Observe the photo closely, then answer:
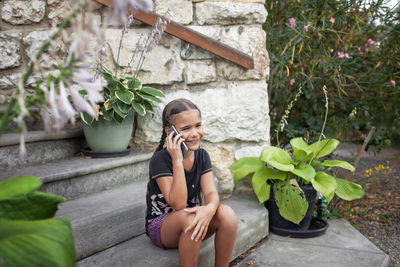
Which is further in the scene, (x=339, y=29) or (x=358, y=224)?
(x=339, y=29)

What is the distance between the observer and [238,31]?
96.8 inches

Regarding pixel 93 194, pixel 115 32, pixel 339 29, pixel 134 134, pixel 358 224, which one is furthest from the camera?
pixel 339 29

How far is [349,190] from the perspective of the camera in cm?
242

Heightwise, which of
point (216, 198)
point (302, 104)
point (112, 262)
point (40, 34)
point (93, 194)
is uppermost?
point (40, 34)

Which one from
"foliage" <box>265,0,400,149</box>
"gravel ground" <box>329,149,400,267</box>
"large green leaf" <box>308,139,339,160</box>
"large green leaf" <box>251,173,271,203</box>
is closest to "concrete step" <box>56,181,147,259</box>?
"large green leaf" <box>251,173,271,203</box>

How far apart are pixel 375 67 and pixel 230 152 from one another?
180 cm

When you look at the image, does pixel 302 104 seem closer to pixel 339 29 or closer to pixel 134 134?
pixel 339 29

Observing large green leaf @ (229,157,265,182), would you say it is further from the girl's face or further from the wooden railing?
the girl's face

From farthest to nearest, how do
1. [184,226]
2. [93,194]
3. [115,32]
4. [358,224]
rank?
[358,224]
[115,32]
[93,194]
[184,226]

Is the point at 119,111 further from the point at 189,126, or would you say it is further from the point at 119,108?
the point at 189,126

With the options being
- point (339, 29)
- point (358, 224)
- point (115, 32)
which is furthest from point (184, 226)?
point (339, 29)

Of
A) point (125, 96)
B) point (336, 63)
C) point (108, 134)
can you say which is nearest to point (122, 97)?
point (125, 96)

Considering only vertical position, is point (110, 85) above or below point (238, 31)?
below

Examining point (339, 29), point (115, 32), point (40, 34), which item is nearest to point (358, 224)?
point (339, 29)
